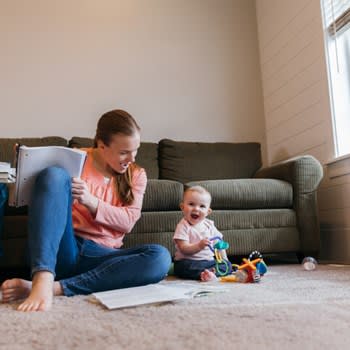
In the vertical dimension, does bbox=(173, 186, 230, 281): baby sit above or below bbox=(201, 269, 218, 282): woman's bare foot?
above

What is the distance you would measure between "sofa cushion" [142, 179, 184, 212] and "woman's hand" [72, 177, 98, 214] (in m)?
0.81

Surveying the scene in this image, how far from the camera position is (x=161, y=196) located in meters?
2.25

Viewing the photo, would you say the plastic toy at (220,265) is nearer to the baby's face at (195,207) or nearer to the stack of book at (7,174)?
the baby's face at (195,207)

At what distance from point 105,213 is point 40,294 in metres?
0.38

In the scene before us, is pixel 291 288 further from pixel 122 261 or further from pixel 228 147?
pixel 228 147

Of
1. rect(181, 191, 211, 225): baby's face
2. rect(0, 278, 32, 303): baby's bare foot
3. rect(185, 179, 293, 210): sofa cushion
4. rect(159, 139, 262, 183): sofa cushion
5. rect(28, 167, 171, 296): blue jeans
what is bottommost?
rect(0, 278, 32, 303): baby's bare foot

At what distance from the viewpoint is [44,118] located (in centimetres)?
314

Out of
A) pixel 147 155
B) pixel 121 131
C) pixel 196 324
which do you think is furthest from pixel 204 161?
pixel 196 324

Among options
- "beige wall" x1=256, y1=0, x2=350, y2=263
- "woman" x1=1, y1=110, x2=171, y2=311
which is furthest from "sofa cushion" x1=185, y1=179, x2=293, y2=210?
"woman" x1=1, y1=110, x2=171, y2=311

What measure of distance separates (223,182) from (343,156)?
70 centimetres

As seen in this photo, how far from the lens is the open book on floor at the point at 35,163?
1.28 meters

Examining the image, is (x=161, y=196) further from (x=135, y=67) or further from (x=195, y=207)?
(x=135, y=67)

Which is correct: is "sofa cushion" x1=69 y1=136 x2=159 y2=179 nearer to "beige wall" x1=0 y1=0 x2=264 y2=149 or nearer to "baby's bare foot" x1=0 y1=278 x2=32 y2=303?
"beige wall" x1=0 y1=0 x2=264 y2=149

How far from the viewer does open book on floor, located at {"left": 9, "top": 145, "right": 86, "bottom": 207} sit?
4.20 feet
